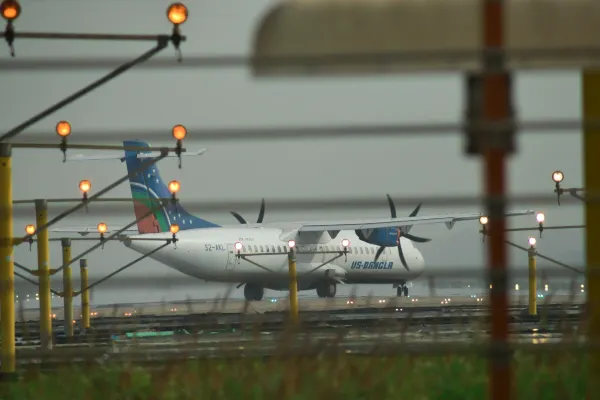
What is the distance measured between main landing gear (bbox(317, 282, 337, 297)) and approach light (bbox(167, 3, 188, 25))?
40.3 metres

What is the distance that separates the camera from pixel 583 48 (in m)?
3.06

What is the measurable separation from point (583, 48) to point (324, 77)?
68cm

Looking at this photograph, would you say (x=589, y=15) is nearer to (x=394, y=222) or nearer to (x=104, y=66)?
(x=104, y=66)

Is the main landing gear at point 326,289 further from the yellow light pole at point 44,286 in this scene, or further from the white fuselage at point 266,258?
the yellow light pole at point 44,286

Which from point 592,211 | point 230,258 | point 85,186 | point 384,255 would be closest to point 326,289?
point 384,255

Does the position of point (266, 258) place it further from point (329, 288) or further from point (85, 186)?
point (85, 186)

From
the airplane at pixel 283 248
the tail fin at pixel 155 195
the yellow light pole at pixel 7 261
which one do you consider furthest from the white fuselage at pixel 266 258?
the yellow light pole at pixel 7 261

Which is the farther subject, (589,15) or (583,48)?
(589,15)

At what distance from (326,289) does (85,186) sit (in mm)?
31862

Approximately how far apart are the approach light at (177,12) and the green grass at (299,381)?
4.99 ft

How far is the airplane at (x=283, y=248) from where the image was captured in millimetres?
39156

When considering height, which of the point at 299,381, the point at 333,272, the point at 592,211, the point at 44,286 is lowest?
the point at 333,272

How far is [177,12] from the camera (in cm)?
518

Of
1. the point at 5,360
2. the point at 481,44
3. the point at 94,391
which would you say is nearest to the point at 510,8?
the point at 481,44
